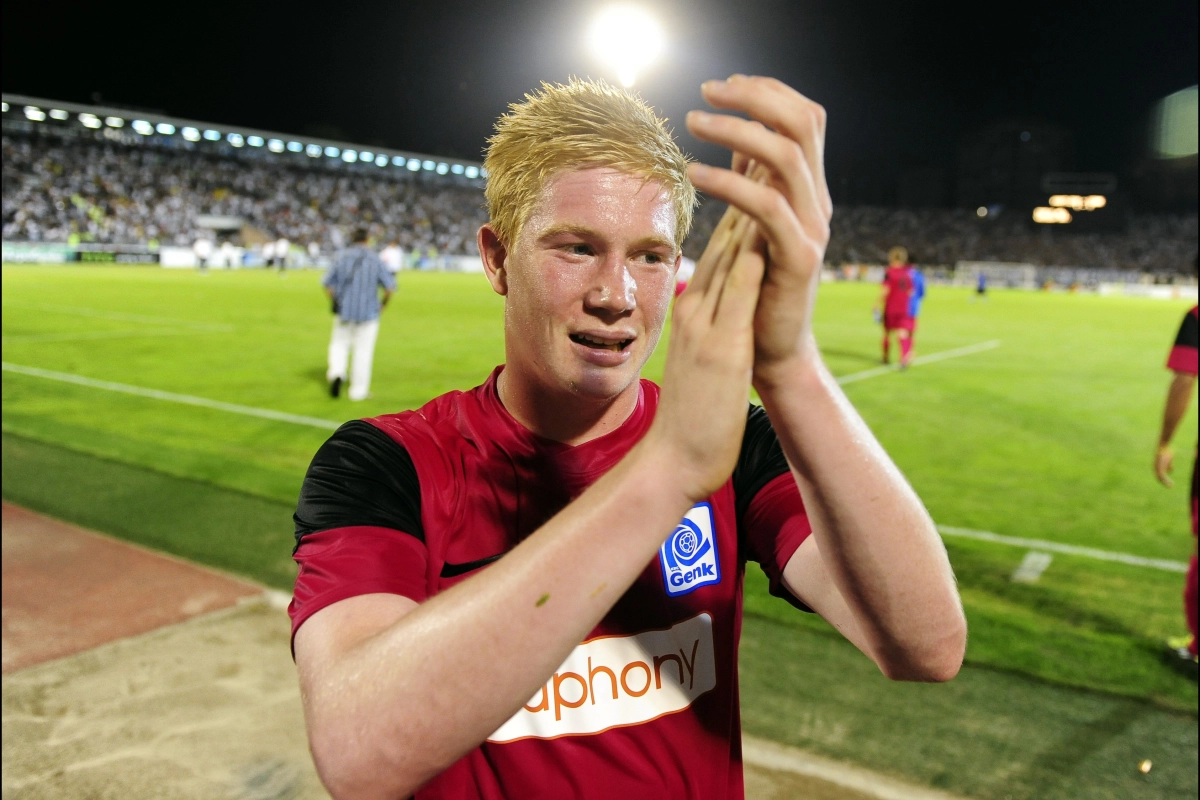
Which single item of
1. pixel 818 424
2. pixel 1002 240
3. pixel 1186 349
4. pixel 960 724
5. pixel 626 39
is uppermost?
pixel 1002 240

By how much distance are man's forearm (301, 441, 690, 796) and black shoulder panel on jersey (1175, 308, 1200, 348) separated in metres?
5.33

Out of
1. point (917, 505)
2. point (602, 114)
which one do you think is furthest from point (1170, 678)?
point (602, 114)

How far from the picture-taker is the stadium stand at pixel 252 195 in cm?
5347

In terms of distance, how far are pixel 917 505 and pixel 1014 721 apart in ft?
→ 12.6

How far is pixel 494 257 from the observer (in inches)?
60.8

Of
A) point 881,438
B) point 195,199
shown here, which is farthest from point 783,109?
point 195,199

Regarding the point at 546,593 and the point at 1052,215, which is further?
the point at 1052,215

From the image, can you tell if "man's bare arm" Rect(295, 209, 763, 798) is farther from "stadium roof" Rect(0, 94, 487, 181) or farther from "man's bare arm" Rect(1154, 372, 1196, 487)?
"stadium roof" Rect(0, 94, 487, 181)

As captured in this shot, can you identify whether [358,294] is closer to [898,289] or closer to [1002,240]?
[898,289]

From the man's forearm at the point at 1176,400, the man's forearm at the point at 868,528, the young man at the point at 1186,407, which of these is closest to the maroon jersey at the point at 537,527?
A: the man's forearm at the point at 868,528

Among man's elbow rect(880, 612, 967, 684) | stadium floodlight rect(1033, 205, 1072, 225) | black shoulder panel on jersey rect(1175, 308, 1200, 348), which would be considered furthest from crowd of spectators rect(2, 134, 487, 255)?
stadium floodlight rect(1033, 205, 1072, 225)

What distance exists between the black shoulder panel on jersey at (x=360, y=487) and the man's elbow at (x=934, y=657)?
0.80 metres

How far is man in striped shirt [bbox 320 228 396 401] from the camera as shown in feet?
36.9

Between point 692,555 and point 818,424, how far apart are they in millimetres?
659
